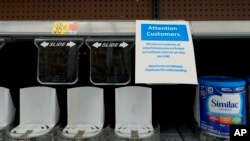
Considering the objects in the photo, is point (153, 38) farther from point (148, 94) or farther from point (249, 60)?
point (249, 60)

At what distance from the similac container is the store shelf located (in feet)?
0.50

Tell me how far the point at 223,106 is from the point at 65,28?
53 centimetres

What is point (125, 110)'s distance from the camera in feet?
3.34

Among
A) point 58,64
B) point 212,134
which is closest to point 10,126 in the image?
point 58,64

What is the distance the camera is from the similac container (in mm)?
844

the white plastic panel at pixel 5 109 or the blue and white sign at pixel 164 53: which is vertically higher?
the blue and white sign at pixel 164 53

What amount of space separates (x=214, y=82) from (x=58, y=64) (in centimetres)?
54

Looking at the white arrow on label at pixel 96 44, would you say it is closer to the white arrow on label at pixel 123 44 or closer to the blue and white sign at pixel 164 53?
the white arrow on label at pixel 123 44

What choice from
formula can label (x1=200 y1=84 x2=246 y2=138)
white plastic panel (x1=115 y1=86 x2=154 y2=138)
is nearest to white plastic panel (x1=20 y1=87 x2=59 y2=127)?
white plastic panel (x1=115 y1=86 x2=154 y2=138)

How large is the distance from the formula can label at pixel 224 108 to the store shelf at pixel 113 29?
17 centimetres

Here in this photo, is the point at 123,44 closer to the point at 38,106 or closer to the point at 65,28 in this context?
the point at 65,28

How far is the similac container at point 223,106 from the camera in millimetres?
844

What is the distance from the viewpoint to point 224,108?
2.79 feet

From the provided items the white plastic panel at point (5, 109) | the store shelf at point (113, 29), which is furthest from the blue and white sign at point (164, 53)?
the white plastic panel at point (5, 109)
